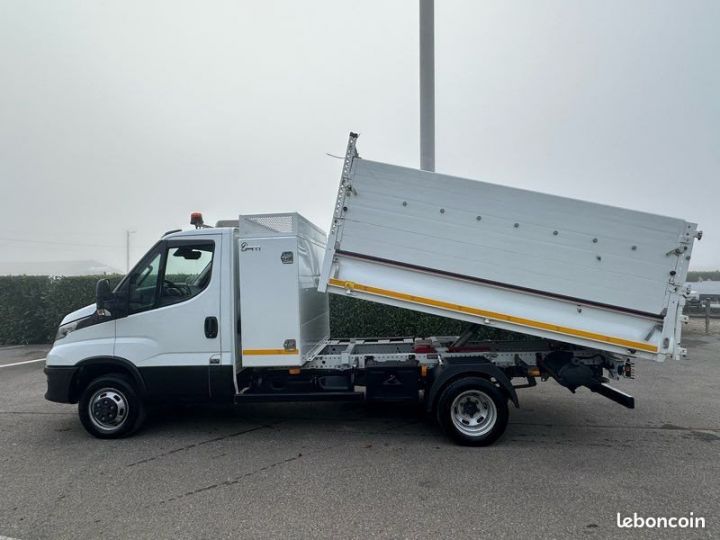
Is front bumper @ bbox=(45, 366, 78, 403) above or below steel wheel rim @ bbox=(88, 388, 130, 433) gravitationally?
above

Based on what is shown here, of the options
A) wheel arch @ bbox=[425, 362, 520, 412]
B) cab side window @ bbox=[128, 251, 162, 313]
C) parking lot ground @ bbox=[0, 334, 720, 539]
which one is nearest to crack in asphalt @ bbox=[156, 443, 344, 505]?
parking lot ground @ bbox=[0, 334, 720, 539]

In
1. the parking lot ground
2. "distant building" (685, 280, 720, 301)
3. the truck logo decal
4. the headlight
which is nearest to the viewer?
the parking lot ground

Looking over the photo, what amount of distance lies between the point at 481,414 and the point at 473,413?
9cm

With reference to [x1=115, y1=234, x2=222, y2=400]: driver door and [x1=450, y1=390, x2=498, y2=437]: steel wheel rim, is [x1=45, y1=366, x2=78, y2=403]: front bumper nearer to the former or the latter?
[x1=115, y1=234, x2=222, y2=400]: driver door

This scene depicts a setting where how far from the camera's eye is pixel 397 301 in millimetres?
4633

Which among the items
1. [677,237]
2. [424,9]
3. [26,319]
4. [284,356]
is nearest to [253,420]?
[284,356]

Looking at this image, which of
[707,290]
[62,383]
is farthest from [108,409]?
[707,290]

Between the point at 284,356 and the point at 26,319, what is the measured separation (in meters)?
12.3

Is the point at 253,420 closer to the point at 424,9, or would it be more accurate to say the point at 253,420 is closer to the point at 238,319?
the point at 238,319

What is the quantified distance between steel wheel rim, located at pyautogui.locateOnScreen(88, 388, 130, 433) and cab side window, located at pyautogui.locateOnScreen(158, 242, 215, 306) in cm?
121

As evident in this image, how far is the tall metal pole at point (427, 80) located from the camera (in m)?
9.36

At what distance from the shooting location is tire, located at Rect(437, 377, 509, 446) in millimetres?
4648

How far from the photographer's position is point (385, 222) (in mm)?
4613

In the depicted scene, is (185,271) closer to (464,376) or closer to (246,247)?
(246,247)
